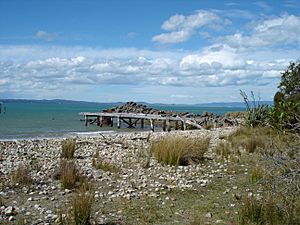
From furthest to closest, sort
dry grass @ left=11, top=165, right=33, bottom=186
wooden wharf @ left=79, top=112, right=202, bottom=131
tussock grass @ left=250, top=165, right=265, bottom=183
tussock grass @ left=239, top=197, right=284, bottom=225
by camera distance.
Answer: wooden wharf @ left=79, top=112, right=202, bottom=131 < tussock grass @ left=250, top=165, right=265, bottom=183 < dry grass @ left=11, top=165, right=33, bottom=186 < tussock grass @ left=239, top=197, right=284, bottom=225

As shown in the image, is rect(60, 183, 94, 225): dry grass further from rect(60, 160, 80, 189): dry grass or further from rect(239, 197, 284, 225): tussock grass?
rect(60, 160, 80, 189): dry grass

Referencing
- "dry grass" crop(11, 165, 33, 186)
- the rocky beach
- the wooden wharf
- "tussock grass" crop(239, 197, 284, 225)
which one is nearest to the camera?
"tussock grass" crop(239, 197, 284, 225)

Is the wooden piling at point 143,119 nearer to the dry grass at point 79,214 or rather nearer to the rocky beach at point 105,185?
the rocky beach at point 105,185

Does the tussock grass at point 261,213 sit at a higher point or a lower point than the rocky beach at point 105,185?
higher

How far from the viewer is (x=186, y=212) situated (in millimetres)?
6984

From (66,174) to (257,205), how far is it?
14.3 ft

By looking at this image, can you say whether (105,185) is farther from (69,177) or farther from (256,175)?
(256,175)

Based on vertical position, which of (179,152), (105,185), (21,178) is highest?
(179,152)

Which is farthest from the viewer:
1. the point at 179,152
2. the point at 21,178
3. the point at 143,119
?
the point at 143,119

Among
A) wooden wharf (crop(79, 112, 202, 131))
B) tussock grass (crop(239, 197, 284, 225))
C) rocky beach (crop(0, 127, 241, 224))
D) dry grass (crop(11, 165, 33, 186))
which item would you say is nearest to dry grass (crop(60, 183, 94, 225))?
rocky beach (crop(0, 127, 241, 224))

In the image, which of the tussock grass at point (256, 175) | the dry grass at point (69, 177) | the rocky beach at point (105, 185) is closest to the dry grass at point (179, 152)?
the rocky beach at point (105, 185)

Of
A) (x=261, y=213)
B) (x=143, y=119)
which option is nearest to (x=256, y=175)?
(x=261, y=213)

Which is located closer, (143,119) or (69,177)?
(69,177)

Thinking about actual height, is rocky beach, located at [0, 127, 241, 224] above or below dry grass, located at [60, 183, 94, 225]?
below
